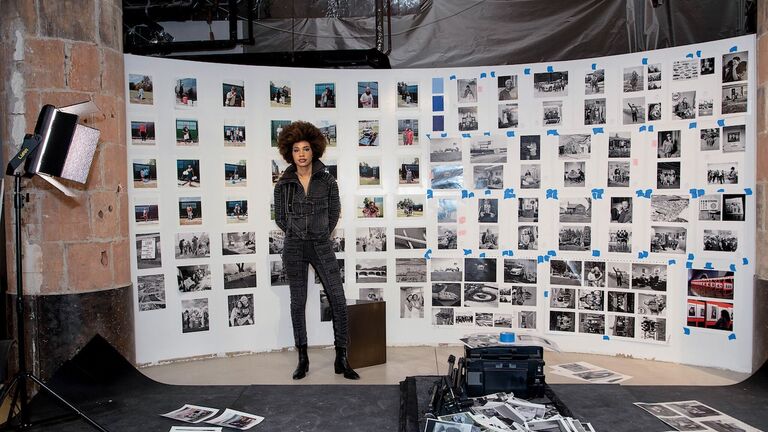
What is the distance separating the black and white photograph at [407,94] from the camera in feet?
14.8

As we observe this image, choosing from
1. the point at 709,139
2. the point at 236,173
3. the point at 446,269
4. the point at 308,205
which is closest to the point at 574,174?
the point at 709,139

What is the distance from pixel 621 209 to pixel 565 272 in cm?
66

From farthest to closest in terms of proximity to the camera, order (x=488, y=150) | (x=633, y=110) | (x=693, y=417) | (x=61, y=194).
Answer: (x=488, y=150)
(x=633, y=110)
(x=61, y=194)
(x=693, y=417)

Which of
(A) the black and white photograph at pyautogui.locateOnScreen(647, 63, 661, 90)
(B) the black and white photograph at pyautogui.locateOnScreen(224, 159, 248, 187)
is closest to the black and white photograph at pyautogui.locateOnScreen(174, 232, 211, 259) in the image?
(B) the black and white photograph at pyautogui.locateOnScreen(224, 159, 248, 187)

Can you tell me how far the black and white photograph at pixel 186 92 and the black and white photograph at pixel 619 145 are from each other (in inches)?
130

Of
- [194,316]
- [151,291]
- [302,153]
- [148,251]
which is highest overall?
[302,153]

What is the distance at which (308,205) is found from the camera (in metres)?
3.90

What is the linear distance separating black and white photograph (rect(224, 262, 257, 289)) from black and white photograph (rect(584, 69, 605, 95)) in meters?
3.07

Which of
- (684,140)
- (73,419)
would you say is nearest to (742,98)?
(684,140)

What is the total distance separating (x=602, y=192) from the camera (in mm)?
4266

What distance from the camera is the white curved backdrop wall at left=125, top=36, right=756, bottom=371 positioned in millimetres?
3945

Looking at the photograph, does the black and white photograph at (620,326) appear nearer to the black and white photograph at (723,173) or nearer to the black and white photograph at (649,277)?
the black and white photograph at (649,277)

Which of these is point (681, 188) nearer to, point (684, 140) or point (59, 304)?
point (684, 140)

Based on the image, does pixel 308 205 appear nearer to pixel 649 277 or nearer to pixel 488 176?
pixel 488 176
